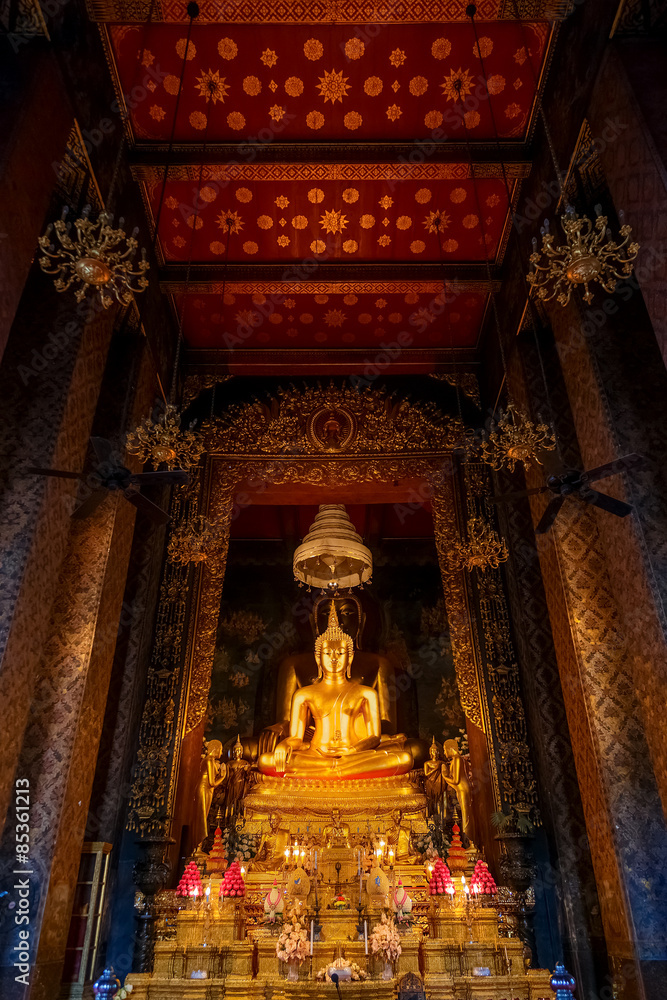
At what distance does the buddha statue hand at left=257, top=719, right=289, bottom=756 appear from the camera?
899cm

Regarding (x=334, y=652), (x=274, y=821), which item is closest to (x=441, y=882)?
(x=274, y=821)

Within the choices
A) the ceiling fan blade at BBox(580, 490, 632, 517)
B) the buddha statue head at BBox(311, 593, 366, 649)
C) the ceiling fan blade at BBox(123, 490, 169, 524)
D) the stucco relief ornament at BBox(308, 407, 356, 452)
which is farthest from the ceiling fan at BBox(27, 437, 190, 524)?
the buddha statue head at BBox(311, 593, 366, 649)

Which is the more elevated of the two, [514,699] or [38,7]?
[38,7]

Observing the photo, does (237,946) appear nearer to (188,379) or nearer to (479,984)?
(479,984)

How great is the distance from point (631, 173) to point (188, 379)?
18.4 ft

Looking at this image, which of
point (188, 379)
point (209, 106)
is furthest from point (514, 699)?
point (209, 106)

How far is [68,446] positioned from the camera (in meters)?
4.82

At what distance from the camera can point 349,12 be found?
521 centimetres

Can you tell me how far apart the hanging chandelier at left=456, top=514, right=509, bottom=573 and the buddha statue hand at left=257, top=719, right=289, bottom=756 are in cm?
365

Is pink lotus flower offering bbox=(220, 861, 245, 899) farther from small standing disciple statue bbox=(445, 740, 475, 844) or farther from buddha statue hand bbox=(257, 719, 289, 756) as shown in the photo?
buddha statue hand bbox=(257, 719, 289, 756)

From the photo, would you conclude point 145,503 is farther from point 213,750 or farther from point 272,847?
point 272,847

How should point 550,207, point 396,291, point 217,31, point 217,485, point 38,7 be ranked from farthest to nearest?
point 217,485 → point 396,291 → point 550,207 → point 217,31 → point 38,7

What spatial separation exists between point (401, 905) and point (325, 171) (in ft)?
20.7

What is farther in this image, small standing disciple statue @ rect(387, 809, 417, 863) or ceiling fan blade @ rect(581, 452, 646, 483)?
small standing disciple statue @ rect(387, 809, 417, 863)
